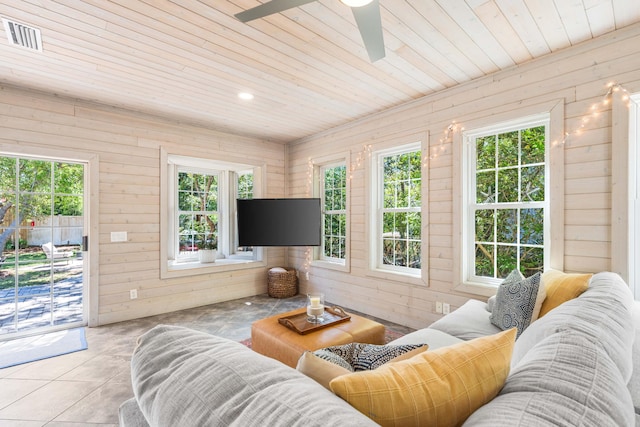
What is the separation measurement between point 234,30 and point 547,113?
2.54 meters

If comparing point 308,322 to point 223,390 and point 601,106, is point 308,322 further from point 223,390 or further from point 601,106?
point 601,106

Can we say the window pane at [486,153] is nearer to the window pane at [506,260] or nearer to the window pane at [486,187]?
the window pane at [486,187]

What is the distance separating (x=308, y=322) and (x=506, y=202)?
2128 millimetres

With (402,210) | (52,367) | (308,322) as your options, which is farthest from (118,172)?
(402,210)

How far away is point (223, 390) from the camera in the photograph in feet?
2.31

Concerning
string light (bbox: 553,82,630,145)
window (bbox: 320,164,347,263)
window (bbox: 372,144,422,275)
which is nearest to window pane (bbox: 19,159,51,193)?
window (bbox: 320,164,347,263)

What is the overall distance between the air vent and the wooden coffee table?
2.66m

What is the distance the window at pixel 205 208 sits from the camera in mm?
4516

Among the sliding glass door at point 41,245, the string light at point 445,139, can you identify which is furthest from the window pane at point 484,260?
the sliding glass door at point 41,245

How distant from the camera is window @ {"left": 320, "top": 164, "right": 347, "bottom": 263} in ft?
14.6

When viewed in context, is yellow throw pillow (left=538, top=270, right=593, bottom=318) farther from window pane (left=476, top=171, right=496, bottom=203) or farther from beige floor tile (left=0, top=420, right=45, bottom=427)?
beige floor tile (left=0, top=420, right=45, bottom=427)

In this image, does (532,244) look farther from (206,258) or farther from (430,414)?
(206,258)

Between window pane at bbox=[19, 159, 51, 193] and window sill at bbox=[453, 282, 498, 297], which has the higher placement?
window pane at bbox=[19, 159, 51, 193]

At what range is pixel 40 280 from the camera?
3.32m
